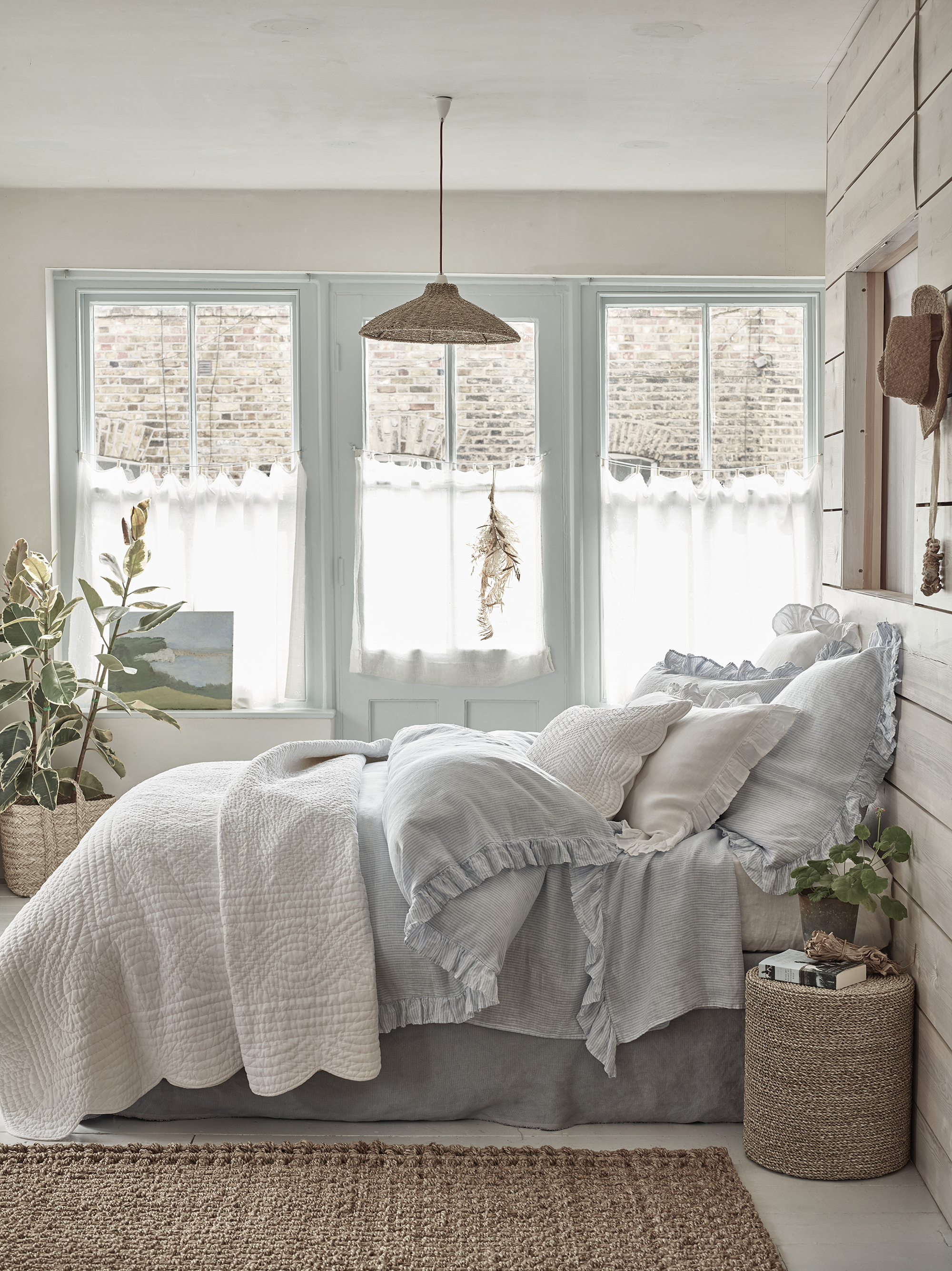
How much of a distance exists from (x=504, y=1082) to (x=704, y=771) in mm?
855

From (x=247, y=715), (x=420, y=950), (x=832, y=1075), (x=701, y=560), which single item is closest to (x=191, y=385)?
(x=247, y=715)

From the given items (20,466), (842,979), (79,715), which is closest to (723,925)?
(842,979)

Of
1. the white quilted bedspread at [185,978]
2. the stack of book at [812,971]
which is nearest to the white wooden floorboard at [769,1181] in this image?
the white quilted bedspread at [185,978]

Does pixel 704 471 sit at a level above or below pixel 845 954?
above

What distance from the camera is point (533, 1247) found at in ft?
6.85

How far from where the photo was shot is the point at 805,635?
320 centimetres

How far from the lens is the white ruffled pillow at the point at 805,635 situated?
10.3 feet

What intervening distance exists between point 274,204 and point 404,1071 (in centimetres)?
359

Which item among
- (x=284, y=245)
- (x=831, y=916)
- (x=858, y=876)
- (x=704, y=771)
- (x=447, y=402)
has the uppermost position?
(x=284, y=245)

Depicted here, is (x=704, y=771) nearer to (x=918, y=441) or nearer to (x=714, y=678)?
(x=714, y=678)

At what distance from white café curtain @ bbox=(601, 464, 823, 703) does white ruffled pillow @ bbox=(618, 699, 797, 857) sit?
2.11m

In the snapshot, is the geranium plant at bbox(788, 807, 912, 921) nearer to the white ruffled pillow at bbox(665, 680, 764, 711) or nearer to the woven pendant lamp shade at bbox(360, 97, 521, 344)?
the white ruffled pillow at bbox(665, 680, 764, 711)

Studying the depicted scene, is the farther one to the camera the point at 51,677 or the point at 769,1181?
the point at 51,677

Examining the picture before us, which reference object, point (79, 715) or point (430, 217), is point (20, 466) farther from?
point (430, 217)
